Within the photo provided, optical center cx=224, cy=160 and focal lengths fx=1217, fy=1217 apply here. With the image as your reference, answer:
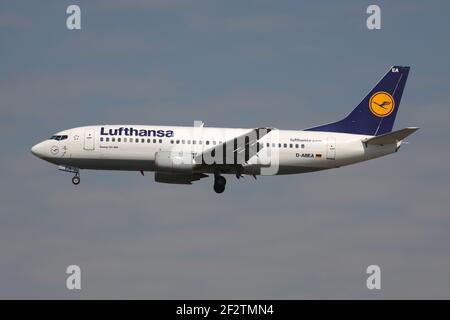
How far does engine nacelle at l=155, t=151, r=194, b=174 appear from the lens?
97938 mm

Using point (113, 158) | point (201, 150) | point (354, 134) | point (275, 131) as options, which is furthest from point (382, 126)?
point (113, 158)

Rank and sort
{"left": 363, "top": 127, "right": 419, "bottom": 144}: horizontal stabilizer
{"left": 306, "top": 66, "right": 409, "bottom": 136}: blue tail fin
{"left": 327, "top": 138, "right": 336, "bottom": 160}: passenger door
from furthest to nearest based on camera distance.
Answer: {"left": 306, "top": 66, "right": 409, "bottom": 136}: blue tail fin
{"left": 327, "top": 138, "right": 336, "bottom": 160}: passenger door
{"left": 363, "top": 127, "right": 419, "bottom": 144}: horizontal stabilizer

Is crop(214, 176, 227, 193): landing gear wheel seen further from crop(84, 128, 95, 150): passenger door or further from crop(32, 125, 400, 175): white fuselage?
crop(84, 128, 95, 150): passenger door

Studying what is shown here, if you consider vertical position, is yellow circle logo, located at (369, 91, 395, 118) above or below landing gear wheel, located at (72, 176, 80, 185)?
above

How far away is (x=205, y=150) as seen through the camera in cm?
9919

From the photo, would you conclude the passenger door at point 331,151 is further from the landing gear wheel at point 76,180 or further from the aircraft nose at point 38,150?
the aircraft nose at point 38,150

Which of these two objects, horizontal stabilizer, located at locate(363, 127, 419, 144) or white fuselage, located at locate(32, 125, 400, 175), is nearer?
horizontal stabilizer, located at locate(363, 127, 419, 144)

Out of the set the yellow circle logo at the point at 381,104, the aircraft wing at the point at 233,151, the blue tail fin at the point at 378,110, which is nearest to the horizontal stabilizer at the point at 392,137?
the blue tail fin at the point at 378,110

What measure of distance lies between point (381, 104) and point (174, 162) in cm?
2043

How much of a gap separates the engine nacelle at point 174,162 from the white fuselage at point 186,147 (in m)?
0.52

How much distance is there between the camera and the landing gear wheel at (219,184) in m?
100

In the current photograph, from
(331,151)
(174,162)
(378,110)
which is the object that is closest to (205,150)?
(174,162)

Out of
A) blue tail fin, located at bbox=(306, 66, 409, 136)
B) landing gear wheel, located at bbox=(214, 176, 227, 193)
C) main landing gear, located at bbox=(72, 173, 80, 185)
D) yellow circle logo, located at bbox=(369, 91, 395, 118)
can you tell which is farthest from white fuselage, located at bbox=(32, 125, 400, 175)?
yellow circle logo, located at bbox=(369, 91, 395, 118)

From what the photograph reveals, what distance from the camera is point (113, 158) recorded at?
98562 millimetres
